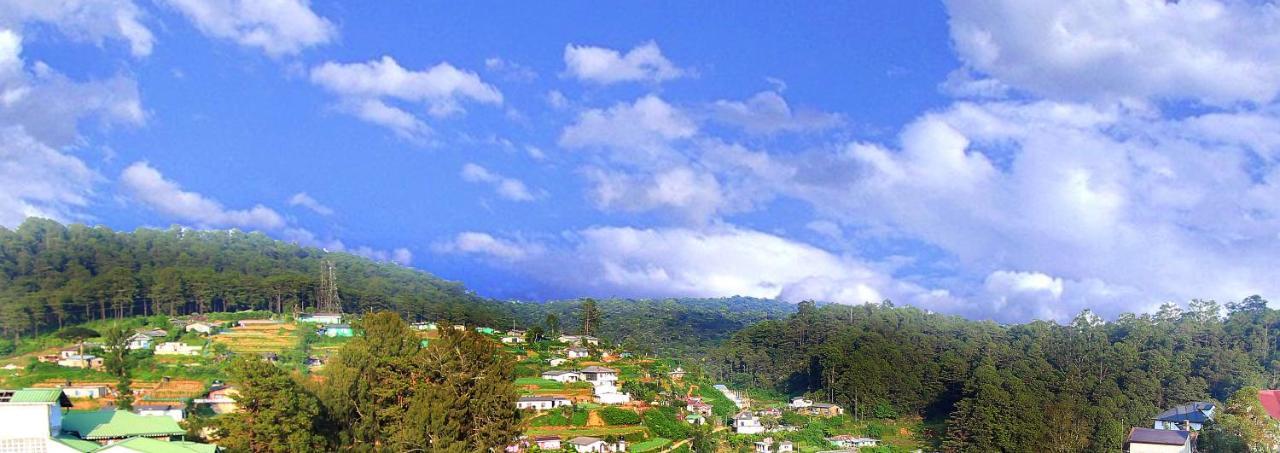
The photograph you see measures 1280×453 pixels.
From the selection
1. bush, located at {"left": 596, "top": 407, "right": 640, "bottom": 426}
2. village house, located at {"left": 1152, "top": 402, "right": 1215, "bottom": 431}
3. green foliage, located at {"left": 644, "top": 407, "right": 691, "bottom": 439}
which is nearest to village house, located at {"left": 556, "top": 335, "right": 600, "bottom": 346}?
green foliage, located at {"left": 644, "top": 407, "right": 691, "bottom": 439}

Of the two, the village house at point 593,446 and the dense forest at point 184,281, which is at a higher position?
the dense forest at point 184,281

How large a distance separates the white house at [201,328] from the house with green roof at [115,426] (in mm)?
21193

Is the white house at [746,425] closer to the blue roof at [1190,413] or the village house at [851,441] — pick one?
the village house at [851,441]

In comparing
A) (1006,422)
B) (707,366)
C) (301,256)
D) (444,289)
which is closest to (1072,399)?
(1006,422)

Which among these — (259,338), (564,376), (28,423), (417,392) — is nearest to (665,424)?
(564,376)

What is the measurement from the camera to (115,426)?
1593 centimetres

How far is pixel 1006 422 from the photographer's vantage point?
3494 cm

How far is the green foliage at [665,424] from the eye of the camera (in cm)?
Answer: 3322

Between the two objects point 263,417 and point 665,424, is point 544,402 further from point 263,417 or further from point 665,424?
point 263,417

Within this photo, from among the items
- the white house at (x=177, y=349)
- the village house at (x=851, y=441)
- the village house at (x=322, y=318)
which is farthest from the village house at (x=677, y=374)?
the white house at (x=177, y=349)

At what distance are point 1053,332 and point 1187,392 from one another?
45.2 ft

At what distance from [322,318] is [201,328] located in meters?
6.08

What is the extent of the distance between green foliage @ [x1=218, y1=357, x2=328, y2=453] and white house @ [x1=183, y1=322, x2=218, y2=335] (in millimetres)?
23115

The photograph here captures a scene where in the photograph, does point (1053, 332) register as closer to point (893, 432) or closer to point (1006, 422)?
point (893, 432)
